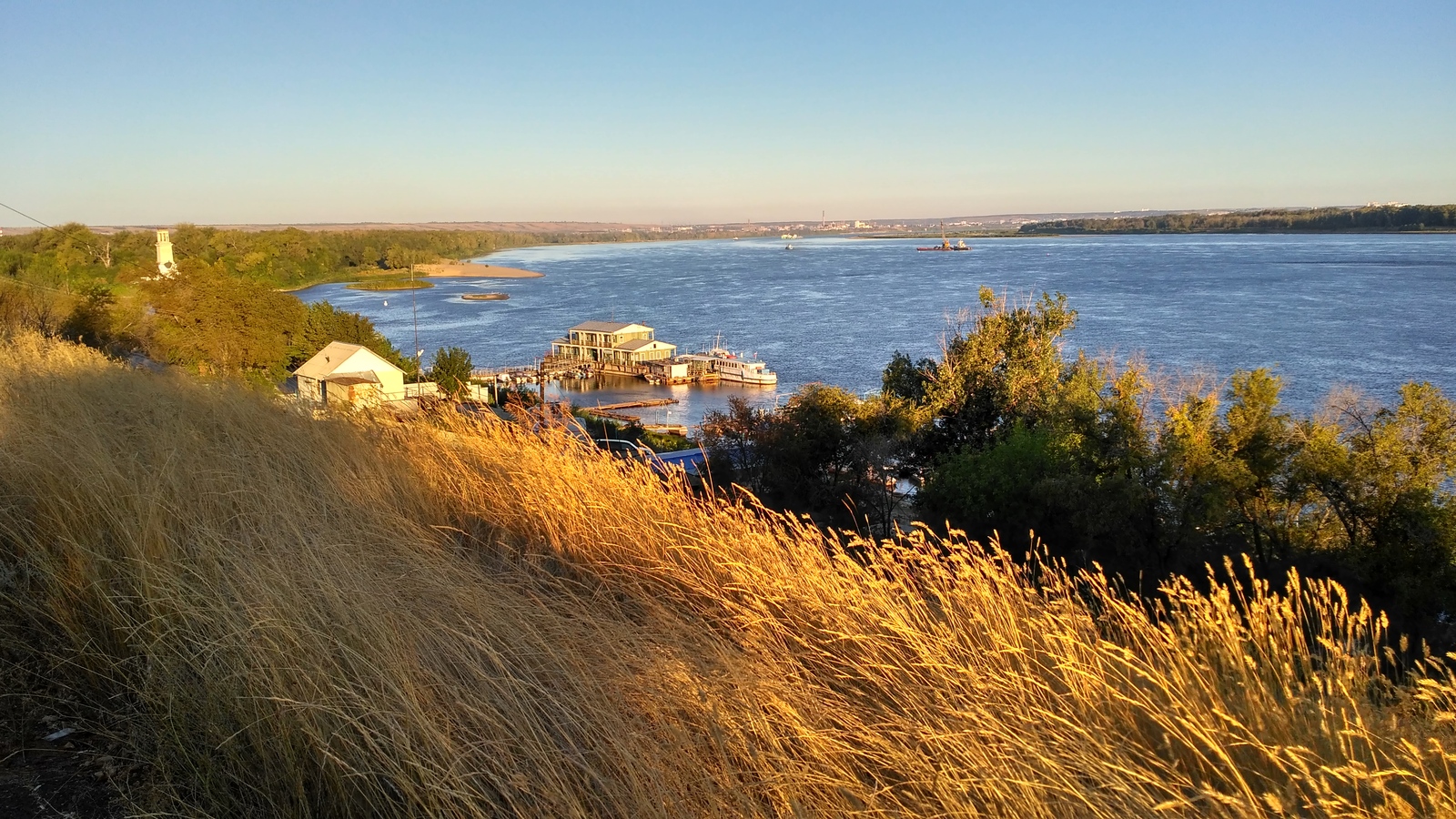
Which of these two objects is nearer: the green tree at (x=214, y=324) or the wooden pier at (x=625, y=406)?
the green tree at (x=214, y=324)

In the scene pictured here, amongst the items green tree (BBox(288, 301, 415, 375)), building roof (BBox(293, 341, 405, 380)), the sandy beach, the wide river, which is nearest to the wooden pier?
the wide river

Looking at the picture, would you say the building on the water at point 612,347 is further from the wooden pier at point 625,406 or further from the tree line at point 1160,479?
the tree line at point 1160,479

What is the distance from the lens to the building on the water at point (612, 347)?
182ft

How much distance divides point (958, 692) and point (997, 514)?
1560 cm

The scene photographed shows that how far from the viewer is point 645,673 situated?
7.00ft

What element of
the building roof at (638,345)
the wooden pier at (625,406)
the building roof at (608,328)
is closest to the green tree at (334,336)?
the wooden pier at (625,406)

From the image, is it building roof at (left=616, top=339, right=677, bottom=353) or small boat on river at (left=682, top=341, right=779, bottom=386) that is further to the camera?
building roof at (left=616, top=339, right=677, bottom=353)

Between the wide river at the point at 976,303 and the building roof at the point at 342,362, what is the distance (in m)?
15.7

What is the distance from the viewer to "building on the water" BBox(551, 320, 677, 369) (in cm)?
5556

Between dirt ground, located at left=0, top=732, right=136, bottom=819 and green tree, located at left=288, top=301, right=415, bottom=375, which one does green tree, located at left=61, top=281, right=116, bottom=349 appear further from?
dirt ground, located at left=0, top=732, right=136, bottom=819

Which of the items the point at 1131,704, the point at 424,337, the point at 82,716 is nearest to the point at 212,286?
the point at 82,716

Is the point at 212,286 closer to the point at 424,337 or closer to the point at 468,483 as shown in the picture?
the point at 468,483

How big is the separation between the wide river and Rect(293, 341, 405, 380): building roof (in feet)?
51.6

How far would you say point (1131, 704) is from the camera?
200cm
